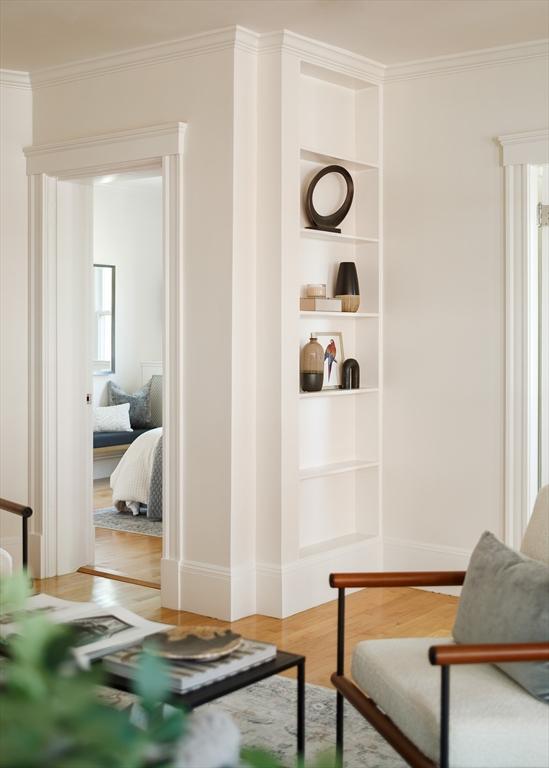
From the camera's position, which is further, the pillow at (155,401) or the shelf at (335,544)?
the pillow at (155,401)

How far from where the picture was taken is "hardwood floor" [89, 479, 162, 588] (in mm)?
5109

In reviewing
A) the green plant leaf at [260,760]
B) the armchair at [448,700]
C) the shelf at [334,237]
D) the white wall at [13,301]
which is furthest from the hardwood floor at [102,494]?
the green plant leaf at [260,760]

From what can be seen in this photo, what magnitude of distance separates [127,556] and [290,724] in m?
2.60

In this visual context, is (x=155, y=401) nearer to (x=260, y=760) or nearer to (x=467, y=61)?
(x=467, y=61)

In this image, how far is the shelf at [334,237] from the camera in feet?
A: 14.9

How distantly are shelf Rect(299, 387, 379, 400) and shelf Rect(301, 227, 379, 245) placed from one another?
0.78m

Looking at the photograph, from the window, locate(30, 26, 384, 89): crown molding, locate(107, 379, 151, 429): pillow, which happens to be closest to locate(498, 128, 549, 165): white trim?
locate(30, 26, 384, 89): crown molding

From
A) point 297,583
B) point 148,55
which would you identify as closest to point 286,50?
point 148,55

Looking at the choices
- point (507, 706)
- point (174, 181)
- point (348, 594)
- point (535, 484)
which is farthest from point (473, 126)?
point (507, 706)

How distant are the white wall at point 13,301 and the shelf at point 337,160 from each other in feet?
5.24

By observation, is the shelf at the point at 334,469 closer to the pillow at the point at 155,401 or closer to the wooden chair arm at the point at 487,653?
the wooden chair arm at the point at 487,653

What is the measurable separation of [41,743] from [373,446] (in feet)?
14.9

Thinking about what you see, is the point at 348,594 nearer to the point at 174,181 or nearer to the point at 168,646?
the point at 174,181

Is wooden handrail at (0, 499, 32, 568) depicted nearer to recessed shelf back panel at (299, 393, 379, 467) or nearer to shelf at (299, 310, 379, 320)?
recessed shelf back panel at (299, 393, 379, 467)
